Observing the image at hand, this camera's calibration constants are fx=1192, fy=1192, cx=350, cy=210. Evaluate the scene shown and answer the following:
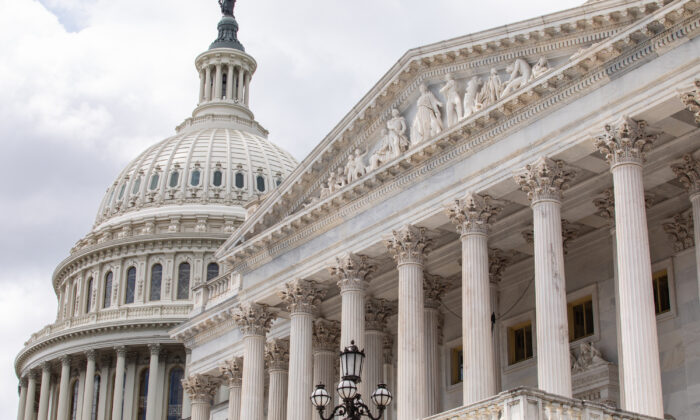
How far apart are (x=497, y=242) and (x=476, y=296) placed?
20.3 feet

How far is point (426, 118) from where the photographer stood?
3953 centimetres

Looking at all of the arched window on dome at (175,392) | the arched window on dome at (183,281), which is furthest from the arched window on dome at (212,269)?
the arched window on dome at (175,392)

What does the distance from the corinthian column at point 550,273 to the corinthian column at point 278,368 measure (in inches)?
663

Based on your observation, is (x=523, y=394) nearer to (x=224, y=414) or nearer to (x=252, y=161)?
(x=224, y=414)

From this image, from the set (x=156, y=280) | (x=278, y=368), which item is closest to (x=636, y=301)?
(x=278, y=368)

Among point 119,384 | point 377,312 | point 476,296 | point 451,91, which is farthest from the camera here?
point 119,384

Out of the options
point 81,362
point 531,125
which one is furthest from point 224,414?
point 81,362

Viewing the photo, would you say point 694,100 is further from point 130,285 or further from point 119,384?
point 130,285

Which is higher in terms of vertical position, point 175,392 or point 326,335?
point 175,392

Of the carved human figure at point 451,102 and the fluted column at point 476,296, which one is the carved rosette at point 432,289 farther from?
the carved human figure at point 451,102

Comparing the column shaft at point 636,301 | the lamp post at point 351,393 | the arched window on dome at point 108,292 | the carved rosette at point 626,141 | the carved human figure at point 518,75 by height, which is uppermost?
the arched window on dome at point 108,292

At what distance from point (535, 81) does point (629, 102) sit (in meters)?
3.49

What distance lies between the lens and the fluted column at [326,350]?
1831 inches

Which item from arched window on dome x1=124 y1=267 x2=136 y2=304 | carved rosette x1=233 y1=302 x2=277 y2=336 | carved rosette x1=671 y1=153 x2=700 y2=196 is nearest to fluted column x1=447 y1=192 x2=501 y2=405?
carved rosette x1=671 y1=153 x2=700 y2=196
